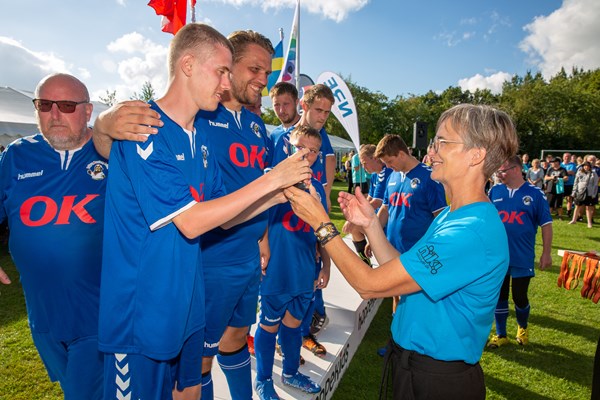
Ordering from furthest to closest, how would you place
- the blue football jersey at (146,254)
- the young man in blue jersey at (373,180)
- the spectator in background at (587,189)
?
the spectator in background at (587,189) < the young man in blue jersey at (373,180) < the blue football jersey at (146,254)

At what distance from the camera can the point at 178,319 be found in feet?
5.28

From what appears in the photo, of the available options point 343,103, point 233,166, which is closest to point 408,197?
point 233,166

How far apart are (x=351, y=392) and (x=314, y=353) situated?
20.0 inches

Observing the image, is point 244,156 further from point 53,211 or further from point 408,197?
point 408,197

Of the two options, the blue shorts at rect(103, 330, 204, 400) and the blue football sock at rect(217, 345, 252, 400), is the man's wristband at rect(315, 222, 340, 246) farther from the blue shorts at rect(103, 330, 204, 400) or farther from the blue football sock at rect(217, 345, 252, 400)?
the blue football sock at rect(217, 345, 252, 400)

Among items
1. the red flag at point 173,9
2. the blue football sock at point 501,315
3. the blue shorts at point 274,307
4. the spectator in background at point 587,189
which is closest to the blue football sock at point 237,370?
the blue shorts at point 274,307

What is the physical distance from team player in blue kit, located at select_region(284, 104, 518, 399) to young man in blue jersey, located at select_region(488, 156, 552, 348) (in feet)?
10.3

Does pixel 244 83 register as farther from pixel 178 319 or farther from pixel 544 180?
pixel 544 180

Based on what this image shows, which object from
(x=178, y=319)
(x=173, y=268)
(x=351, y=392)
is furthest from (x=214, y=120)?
(x=351, y=392)

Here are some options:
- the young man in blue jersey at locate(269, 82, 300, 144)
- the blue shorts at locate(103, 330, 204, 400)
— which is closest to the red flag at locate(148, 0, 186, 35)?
the young man in blue jersey at locate(269, 82, 300, 144)

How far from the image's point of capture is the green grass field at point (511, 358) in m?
3.68

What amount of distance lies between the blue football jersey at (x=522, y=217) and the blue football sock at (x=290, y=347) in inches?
113

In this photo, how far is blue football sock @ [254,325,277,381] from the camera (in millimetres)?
3057

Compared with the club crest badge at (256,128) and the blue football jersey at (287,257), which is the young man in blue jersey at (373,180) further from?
the club crest badge at (256,128)
